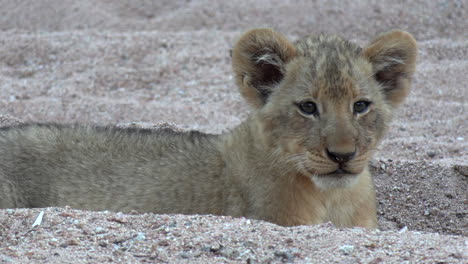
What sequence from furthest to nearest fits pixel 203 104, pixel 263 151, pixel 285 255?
pixel 203 104
pixel 263 151
pixel 285 255

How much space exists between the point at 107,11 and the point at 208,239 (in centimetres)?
905

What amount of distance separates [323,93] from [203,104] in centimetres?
457

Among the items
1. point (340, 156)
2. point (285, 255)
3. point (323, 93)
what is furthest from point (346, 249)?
point (323, 93)

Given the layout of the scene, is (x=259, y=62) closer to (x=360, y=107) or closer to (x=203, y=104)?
(x=360, y=107)

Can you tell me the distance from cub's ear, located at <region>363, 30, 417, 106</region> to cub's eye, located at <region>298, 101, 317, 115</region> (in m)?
0.57

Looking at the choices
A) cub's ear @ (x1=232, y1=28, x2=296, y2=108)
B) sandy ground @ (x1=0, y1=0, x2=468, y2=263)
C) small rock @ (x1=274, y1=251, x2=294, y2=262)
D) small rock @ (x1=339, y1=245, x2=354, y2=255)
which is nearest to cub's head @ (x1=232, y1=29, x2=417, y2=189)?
cub's ear @ (x1=232, y1=28, x2=296, y2=108)

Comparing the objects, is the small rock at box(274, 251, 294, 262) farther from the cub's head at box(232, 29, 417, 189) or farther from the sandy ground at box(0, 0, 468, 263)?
the cub's head at box(232, 29, 417, 189)

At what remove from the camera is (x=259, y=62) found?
215 inches

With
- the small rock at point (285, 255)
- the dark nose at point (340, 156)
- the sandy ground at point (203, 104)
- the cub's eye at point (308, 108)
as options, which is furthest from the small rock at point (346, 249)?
the cub's eye at point (308, 108)

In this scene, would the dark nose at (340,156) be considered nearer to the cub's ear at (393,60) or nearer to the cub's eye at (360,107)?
the cub's eye at (360,107)

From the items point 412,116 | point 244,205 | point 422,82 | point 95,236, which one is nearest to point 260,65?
point 244,205

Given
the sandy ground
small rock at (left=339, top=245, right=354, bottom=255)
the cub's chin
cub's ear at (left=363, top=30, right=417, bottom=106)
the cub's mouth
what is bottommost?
the sandy ground

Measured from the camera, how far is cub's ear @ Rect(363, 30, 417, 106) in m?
5.44

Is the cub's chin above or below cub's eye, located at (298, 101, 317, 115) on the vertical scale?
below
